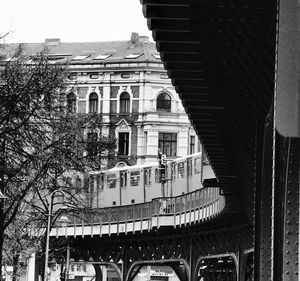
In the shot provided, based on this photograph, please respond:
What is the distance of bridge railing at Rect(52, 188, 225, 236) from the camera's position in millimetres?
63188

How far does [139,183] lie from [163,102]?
139 ft

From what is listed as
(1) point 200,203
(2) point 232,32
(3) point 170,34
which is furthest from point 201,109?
(1) point 200,203

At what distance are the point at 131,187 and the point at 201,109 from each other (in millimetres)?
63775

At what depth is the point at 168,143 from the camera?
5084 inches

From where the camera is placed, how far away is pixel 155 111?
425 ft

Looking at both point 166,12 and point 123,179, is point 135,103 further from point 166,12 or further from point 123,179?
point 166,12

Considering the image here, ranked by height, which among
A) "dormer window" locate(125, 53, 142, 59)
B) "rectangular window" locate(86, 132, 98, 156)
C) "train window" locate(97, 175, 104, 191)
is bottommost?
"train window" locate(97, 175, 104, 191)

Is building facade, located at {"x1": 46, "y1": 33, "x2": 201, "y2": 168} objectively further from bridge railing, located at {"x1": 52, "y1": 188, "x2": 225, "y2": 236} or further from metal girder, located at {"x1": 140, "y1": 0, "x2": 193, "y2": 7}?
metal girder, located at {"x1": 140, "y1": 0, "x2": 193, "y2": 7}

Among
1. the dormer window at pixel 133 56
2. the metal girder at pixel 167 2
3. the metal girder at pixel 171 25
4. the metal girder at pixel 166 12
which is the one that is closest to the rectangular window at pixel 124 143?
the dormer window at pixel 133 56

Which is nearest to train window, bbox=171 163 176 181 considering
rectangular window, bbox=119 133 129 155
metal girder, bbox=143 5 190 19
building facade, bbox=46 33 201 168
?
building facade, bbox=46 33 201 168

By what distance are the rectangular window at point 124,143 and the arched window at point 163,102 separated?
151 inches

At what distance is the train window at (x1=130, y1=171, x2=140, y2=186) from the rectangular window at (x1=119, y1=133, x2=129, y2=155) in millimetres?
39436

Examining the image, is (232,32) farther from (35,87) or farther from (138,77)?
(138,77)

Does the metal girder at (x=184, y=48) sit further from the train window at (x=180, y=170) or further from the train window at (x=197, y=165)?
the train window at (x=180, y=170)
